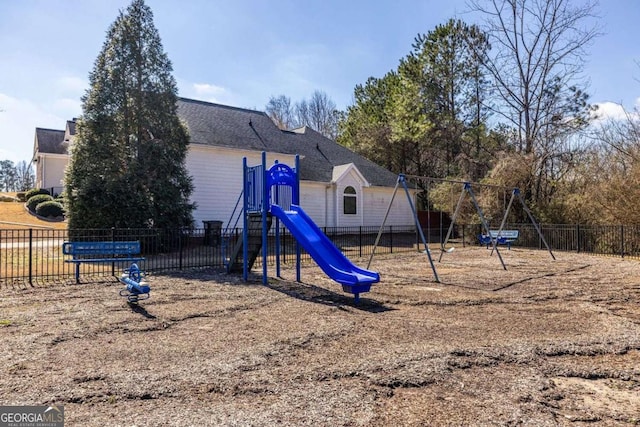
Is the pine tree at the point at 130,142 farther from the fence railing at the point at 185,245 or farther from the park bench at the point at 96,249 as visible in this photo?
the park bench at the point at 96,249

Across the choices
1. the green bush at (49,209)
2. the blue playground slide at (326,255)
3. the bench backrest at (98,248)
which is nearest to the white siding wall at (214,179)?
the bench backrest at (98,248)

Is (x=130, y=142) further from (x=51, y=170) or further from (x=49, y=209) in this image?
(x=51, y=170)

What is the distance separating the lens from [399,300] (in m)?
8.11

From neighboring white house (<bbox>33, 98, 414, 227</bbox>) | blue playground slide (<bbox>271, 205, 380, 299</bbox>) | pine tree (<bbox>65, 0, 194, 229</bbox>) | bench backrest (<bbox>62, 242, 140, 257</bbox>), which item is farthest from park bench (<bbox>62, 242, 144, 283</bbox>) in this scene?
neighboring white house (<bbox>33, 98, 414, 227</bbox>)

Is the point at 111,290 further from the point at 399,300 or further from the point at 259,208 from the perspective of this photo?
the point at 399,300

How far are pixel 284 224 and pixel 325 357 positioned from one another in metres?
5.47

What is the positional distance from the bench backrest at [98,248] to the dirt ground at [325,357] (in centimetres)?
102

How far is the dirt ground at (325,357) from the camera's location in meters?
3.40

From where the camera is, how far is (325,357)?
15.4 ft

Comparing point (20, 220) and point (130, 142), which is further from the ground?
point (130, 142)

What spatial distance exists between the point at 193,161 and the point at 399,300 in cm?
1551

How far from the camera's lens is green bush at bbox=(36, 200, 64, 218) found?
28.5 metres

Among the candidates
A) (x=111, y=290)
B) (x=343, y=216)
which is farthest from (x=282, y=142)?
(x=111, y=290)

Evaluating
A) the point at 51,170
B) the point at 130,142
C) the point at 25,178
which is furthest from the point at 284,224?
the point at 25,178
